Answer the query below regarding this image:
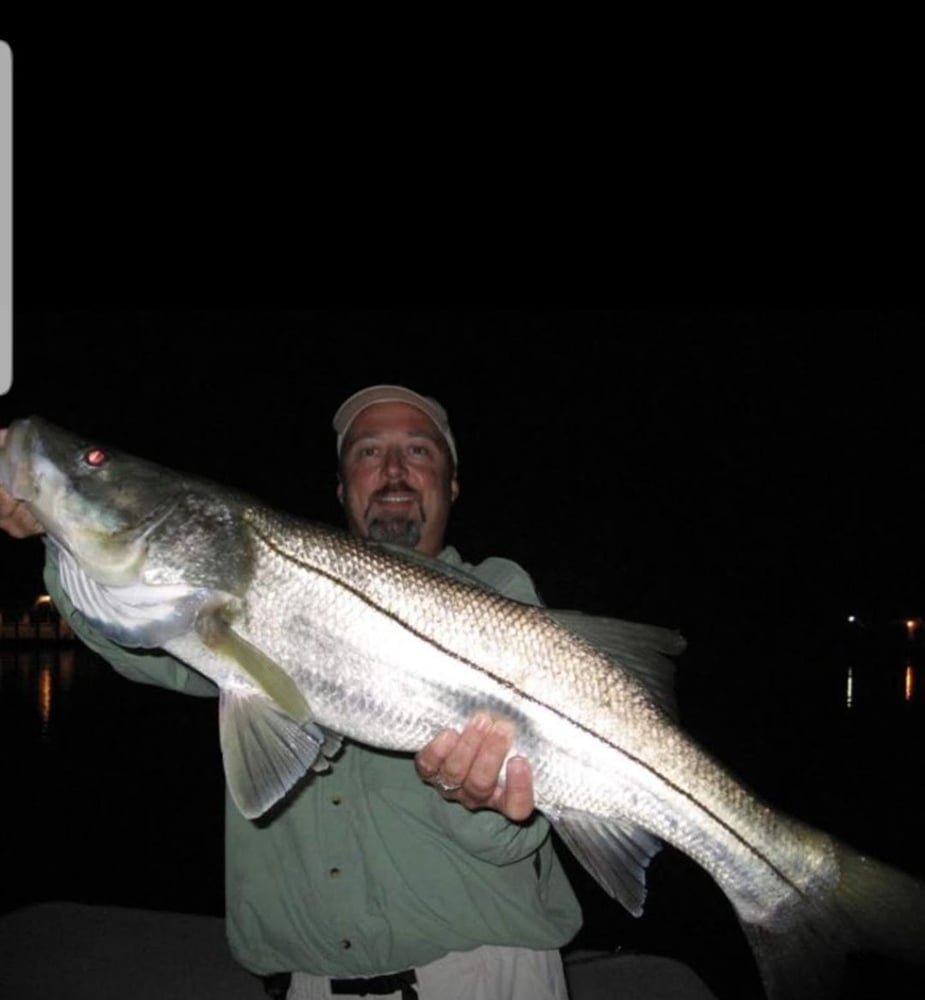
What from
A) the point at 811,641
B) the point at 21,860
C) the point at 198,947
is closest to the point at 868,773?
the point at 21,860

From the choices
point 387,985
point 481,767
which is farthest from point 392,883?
point 481,767

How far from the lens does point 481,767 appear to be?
2.37 meters

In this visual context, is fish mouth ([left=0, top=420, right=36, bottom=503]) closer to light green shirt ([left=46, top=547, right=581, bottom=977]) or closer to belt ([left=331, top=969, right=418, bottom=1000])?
light green shirt ([left=46, top=547, right=581, bottom=977])

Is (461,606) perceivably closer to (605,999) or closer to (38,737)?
(605,999)

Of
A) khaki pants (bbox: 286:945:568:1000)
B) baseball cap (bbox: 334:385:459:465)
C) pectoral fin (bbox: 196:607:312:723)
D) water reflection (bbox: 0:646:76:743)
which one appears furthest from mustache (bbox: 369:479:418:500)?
water reflection (bbox: 0:646:76:743)

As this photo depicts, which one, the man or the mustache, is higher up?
the mustache

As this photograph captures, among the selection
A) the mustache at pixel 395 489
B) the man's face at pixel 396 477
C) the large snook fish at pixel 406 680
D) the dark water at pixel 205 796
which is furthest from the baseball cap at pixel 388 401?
the dark water at pixel 205 796

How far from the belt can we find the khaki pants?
0.07ft

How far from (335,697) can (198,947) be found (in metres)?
2.71

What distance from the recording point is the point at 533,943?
2.67 meters

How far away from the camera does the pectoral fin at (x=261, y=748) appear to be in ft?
7.63

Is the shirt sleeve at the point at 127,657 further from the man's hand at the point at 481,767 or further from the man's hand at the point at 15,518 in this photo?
the man's hand at the point at 481,767

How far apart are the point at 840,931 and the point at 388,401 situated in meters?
2.59

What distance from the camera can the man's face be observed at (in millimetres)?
3502
